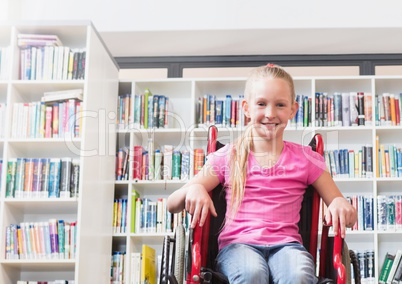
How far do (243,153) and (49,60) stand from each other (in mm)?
2230

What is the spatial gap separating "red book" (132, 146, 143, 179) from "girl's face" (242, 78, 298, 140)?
8.33 feet

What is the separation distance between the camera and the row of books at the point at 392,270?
4.49m

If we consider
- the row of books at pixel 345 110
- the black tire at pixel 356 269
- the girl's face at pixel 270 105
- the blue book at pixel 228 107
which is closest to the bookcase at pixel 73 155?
the blue book at pixel 228 107

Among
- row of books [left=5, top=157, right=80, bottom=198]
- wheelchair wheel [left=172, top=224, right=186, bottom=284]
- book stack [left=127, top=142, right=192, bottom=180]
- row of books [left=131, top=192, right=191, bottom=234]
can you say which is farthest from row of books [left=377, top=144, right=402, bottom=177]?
wheelchair wheel [left=172, top=224, right=186, bottom=284]

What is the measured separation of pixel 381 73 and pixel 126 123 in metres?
1.83

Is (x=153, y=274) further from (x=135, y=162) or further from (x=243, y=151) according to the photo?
(x=243, y=151)

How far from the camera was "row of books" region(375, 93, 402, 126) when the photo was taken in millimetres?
4688

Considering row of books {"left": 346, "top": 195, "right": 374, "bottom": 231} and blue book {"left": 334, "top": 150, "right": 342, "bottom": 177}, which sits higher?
blue book {"left": 334, "top": 150, "right": 342, "bottom": 177}

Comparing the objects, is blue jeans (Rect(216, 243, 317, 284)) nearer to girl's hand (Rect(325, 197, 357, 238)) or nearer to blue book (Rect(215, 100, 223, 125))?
girl's hand (Rect(325, 197, 357, 238))

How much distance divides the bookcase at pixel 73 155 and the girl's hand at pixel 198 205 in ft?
6.71

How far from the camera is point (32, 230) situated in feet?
13.4

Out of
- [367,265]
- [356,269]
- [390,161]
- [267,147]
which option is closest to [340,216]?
[356,269]

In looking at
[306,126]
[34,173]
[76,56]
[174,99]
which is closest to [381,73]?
[306,126]

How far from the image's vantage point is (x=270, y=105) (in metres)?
2.22
